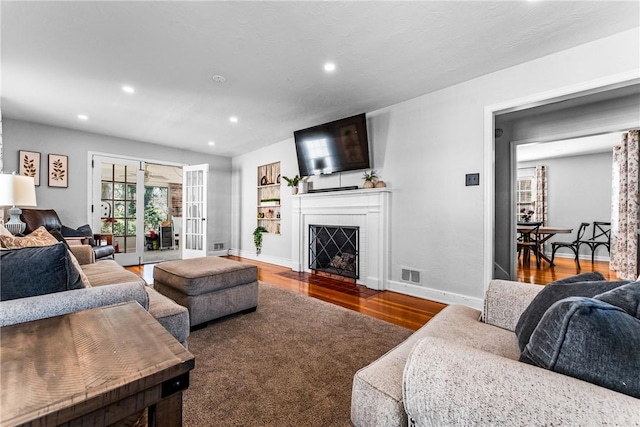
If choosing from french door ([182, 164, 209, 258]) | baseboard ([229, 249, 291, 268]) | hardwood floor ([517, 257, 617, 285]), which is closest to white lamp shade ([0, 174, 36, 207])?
french door ([182, 164, 209, 258])

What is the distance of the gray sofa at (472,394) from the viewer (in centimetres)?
55

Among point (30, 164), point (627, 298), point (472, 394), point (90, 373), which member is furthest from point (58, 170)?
point (627, 298)

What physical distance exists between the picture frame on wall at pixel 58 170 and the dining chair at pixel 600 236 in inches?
387

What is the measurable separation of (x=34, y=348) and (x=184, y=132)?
4.57 metres

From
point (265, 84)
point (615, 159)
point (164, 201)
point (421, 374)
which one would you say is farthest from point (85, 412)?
point (164, 201)

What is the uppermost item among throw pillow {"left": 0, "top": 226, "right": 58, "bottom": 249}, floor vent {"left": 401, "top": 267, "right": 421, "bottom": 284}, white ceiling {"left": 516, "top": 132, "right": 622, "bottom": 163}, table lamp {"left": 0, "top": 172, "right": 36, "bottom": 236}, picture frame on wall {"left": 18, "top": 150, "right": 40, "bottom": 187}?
white ceiling {"left": 516, "top": 132, "right": 622, "bottom": 163}

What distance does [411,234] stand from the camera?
329cm

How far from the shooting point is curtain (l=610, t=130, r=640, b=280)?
394cm

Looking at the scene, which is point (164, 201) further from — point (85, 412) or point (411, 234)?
point (85, 412)

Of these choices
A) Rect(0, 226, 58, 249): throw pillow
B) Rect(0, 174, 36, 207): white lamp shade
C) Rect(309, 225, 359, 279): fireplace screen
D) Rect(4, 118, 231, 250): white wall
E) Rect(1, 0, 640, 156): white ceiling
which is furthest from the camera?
Rect(4, 118, 231, 250): white wall

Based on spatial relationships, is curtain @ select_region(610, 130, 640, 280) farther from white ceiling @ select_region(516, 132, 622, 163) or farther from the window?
the window

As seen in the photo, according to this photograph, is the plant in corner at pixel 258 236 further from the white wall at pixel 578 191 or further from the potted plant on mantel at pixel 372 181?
the white wall at pixel 578 191

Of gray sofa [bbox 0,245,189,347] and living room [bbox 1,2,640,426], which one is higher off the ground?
living room [bbox 1,2,640,426]

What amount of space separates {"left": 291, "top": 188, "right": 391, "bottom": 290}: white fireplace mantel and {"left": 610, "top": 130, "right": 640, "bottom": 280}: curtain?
12.0 ft
